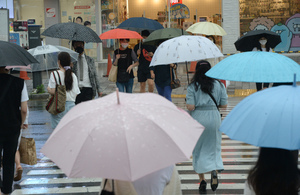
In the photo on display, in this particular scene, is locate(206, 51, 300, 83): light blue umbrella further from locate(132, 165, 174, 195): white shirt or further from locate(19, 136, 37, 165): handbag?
locate(19, 136, 37, 165): handbag

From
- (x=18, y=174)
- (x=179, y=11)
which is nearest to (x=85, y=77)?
(x=18, y=174)

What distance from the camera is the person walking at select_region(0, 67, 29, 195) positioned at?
6.27 metres

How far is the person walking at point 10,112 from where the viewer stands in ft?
20.6

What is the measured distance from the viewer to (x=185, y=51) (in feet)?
23.9

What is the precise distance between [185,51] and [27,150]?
2.75m

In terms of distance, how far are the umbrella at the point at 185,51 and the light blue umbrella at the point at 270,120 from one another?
3.60 meters

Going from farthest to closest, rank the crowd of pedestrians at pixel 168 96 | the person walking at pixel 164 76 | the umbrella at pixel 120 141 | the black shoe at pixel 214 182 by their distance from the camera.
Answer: the person walking at pixel 164 76 → the black shoe at pixel 214 182 → the crowd of pedestrians at pixel 168 96 → the umbrella at pixel 120 141

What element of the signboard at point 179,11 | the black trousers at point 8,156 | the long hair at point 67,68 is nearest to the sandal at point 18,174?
the black trousers at point 8,156

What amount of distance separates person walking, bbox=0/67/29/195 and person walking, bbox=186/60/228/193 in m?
→ 2.11

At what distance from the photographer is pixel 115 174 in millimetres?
3186

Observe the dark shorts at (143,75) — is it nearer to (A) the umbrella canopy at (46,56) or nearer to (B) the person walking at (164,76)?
(B) the person walking at (164,76)

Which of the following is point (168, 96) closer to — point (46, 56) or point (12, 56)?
point (46, 56)

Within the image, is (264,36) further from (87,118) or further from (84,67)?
(87,118)

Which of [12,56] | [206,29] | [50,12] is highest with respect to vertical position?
[50,12]
